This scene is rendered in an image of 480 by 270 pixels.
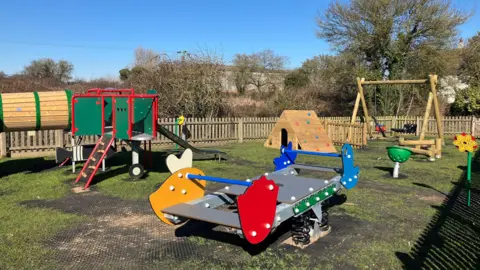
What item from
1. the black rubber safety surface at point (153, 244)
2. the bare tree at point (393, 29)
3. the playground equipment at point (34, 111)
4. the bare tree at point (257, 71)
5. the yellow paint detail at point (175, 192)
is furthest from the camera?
the bare tree at point (257, 71)

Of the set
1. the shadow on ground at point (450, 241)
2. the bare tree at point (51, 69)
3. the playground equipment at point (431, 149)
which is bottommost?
the shadow on ground at point (450, 241)

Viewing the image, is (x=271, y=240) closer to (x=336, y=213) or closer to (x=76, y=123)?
(x=336, y=213)

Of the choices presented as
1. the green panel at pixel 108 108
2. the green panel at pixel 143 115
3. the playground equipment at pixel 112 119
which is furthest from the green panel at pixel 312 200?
the green panel at pixel 108 108

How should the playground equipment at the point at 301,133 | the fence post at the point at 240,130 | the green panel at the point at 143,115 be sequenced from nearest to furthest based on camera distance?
the green panel at the point at 143,115 < the playground equipment at the point at 301,133 < the fence post at the point at 240,130

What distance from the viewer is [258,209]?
3.79 meters

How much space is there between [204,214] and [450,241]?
3052 mm

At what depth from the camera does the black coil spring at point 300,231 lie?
4.47 meters

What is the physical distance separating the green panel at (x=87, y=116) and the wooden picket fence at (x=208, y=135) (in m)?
4.24

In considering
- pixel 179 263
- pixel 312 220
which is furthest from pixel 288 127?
pixel 179 263

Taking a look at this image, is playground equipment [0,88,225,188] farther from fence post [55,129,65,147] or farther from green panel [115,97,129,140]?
fence post [55,129,65,147]

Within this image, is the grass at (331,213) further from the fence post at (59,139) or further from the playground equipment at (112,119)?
the fence post at (59,139)

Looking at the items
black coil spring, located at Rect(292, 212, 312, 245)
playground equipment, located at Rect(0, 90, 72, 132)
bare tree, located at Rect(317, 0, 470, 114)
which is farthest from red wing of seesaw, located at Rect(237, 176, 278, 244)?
bare tree, located at Rect(317, 0, 470, 114)

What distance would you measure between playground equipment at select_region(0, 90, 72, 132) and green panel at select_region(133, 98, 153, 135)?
58.2 inches

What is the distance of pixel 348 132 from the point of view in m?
15.4
